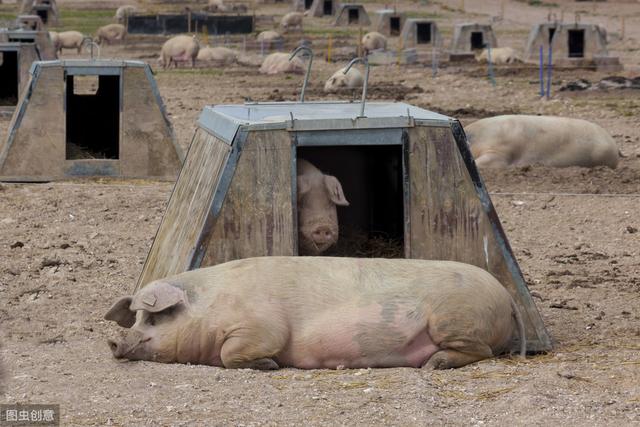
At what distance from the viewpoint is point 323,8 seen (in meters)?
53.2

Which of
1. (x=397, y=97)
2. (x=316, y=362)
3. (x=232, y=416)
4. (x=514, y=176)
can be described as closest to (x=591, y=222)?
(x=514, y=176)

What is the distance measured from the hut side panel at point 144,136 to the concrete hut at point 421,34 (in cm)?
2380

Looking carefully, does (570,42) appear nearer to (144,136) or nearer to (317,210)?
(144,136)

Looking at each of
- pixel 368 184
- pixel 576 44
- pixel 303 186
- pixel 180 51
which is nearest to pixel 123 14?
pixel 180 51

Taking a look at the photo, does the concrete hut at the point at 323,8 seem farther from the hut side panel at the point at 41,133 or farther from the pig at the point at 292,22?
the hut side panel at the point at 41,133

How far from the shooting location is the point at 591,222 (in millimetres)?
11453

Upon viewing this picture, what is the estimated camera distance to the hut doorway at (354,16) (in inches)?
1881

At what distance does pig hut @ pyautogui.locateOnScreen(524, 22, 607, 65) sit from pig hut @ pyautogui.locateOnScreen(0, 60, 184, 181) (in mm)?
17846

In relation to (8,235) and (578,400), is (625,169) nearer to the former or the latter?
(8,235)

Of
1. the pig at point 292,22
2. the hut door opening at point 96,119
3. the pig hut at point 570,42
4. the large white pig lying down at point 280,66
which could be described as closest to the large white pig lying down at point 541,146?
the hut door opening at point 96,119

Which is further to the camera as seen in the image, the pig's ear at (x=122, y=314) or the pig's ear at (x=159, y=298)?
the pig's ear at (x=122, y=314)

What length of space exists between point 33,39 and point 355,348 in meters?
19.8

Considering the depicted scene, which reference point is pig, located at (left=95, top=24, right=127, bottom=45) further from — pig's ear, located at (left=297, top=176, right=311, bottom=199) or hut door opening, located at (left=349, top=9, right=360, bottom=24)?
pig's ear, located at (left=297, top=176, right=311, bottom=199)

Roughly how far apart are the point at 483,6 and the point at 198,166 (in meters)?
47.0
